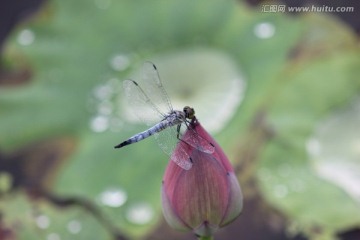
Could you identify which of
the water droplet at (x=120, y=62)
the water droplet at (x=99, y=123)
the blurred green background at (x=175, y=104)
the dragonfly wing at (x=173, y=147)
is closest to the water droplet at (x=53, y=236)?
the blurred green background at (x=175, y=104)

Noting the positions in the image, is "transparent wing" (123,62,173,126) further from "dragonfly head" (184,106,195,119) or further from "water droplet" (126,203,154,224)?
"water droplet" (126,203,154,224)

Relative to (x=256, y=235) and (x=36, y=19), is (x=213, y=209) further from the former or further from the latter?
(x=36, y=19)

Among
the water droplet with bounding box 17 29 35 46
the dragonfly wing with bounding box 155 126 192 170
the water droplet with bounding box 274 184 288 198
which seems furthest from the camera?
the water droplet with bounding box 17 29 35 46

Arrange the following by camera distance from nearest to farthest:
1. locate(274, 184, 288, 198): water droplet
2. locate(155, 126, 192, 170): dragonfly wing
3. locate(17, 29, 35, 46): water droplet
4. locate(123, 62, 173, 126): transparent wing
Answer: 1. locate(155, 126, 192, 170): dragonfly wing
2. locate(123, 62, 173, 126): transparent wing
3. locate(274, 184, 288, 198): water droplet
4. locate(17, 29, 35, 46): water droplet

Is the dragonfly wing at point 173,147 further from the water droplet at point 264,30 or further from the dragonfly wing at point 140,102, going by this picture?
the water droplet at point 264,30

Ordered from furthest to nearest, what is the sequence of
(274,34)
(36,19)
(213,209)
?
(36,19) < (274,34) < (213,209)

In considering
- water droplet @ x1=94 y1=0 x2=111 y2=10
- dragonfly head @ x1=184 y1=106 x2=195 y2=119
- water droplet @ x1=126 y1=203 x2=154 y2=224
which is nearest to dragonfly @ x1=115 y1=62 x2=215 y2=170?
dragonfly head @ x1=184 y1=106 x2=195 y2=119

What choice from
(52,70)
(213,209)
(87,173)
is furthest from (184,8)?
(213,209)
